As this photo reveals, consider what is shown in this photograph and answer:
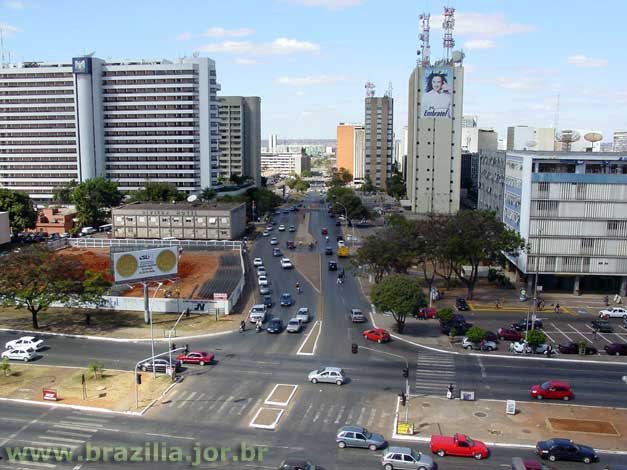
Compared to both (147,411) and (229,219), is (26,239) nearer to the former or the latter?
(229,219)

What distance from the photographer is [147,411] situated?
43.8m

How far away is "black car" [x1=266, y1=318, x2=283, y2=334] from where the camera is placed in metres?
63.2

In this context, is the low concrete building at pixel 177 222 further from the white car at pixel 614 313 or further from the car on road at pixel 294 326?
the white car at pixel 614 313

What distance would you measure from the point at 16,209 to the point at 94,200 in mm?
19757

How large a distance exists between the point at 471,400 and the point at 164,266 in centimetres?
3805

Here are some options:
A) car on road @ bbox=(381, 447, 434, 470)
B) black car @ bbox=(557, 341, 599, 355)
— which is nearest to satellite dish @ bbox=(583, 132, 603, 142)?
black car @ bbox=(557, 341, 599, 355)

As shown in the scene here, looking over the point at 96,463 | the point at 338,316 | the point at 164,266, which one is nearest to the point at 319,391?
the point at 96,463

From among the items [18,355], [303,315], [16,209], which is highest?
[16,209]

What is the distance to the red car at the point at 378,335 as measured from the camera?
6044 centimetres

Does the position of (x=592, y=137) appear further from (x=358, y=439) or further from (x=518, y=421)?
(x=358, y=439)

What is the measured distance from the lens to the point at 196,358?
5378 centimetres

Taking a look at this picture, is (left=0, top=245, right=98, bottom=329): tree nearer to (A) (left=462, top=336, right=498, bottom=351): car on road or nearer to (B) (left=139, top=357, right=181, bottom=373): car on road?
(B) (left=139, top=357, right=181, bottom=373): car on road

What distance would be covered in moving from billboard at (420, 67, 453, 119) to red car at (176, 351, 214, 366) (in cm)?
11358

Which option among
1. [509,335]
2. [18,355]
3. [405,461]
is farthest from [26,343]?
[509,335]
